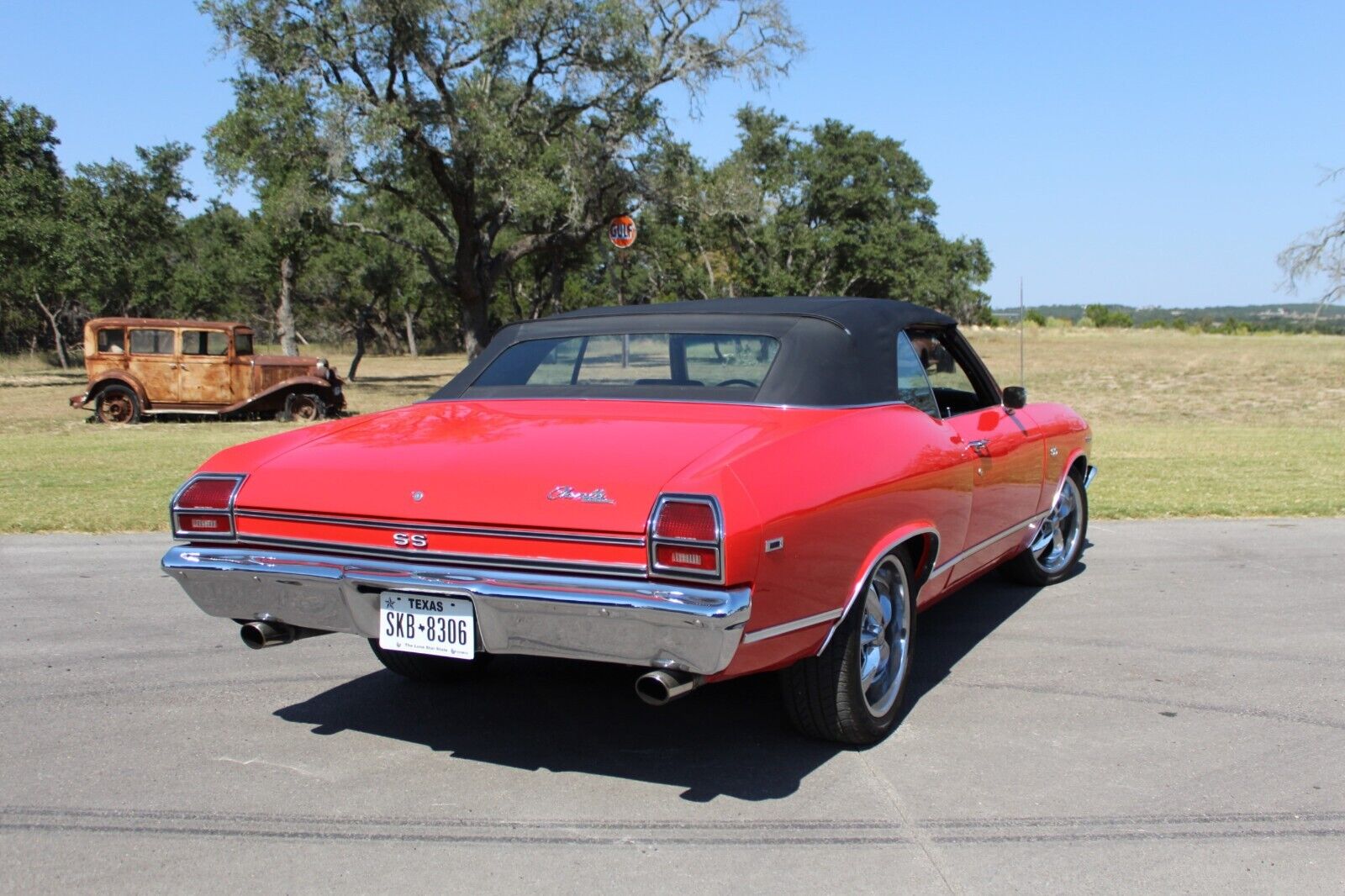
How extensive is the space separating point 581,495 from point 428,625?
648 millimetres

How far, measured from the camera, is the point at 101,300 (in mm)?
47906

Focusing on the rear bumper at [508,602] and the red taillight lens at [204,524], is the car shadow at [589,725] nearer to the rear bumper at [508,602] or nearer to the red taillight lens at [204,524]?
the rear bumper at [508,602]

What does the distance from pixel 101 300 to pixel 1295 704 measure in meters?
50.4

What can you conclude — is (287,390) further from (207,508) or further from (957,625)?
(207,508)

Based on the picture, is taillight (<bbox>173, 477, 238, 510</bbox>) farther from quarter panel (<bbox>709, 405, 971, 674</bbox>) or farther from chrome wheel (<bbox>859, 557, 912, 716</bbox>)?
chrome wheel (<bbox>859, 557, 912, 716</bbox>)

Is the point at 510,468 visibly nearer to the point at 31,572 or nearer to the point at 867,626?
the point at 867,626

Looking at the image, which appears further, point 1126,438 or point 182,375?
point 182,375

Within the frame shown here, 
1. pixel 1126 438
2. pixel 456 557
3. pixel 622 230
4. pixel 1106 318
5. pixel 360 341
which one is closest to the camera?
pixel 456 557

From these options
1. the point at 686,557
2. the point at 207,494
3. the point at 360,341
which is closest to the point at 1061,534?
the point at 686,557

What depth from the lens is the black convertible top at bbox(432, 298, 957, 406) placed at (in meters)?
4.51

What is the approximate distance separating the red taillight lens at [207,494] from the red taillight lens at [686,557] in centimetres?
157

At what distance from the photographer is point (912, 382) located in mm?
5086

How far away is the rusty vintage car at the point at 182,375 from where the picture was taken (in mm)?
20594

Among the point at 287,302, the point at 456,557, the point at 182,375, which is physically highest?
the point at 287,302
